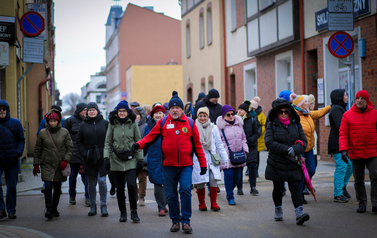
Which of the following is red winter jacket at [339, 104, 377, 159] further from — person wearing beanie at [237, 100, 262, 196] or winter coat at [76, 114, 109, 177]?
winter coat at [76, 114, 109, 177]

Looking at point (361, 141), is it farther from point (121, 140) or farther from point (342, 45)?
point (342, 45)

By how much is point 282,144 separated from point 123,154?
2400mm

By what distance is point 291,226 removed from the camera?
24.5 feet

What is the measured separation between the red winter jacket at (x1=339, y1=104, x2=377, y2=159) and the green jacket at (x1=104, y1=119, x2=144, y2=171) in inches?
126

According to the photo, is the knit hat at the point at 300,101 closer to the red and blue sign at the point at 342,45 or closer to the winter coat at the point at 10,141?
the red and blue sign at the point at 342,45

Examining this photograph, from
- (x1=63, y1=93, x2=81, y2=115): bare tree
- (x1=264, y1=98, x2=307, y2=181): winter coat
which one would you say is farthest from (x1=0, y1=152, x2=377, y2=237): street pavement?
(x1=63, y1=93, x2=81, y2=115): bare tree

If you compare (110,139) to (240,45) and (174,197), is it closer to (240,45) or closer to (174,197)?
(174,197)

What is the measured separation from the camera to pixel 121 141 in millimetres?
8422

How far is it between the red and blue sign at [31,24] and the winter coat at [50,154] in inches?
222

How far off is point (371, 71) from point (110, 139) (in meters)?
8.21

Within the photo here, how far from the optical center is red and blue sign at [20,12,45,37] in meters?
13.9

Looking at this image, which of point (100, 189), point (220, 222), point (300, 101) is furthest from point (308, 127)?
point (100, 189)

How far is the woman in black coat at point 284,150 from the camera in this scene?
757 cm

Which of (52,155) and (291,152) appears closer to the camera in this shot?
(291,152)
